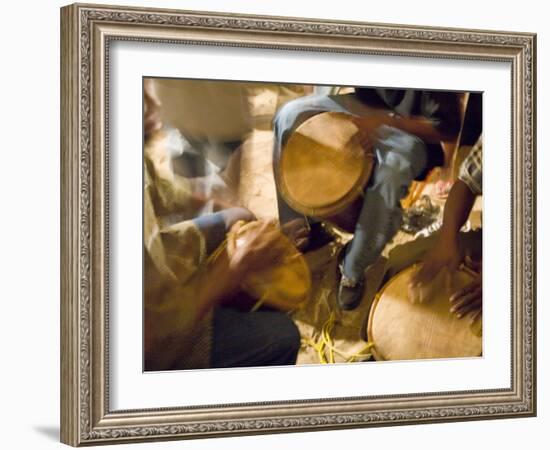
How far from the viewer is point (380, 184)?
3309 mm

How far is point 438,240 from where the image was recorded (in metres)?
3.37

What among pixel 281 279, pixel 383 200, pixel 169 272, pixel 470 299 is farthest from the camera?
pixel 470 299

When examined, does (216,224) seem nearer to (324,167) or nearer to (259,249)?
(259,249)

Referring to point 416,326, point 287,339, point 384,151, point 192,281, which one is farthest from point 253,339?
point 384,151

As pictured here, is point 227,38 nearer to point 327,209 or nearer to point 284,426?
point 327,209

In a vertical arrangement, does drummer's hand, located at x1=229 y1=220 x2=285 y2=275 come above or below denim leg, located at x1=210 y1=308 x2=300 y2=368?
above

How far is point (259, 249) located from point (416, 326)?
44 cm

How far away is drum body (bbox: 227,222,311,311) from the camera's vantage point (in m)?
3.17

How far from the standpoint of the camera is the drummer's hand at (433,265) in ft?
11.0

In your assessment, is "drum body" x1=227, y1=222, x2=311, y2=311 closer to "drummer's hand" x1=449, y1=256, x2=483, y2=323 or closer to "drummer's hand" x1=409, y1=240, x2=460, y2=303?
"drummer's hand" x1=409, y1=240, x2=460, y2=303

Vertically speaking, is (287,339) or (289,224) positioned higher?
(289,224)

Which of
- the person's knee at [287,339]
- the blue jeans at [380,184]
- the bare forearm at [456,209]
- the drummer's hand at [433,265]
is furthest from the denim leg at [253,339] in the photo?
the bare forearm at [456,209]

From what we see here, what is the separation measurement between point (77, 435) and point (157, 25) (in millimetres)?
882

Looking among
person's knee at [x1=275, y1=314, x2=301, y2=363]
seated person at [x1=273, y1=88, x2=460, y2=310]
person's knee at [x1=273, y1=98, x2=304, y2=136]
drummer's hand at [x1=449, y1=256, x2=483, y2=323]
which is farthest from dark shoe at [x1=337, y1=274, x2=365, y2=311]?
person's knee at [x1=273, y1=98, x2=304, y2=136]
